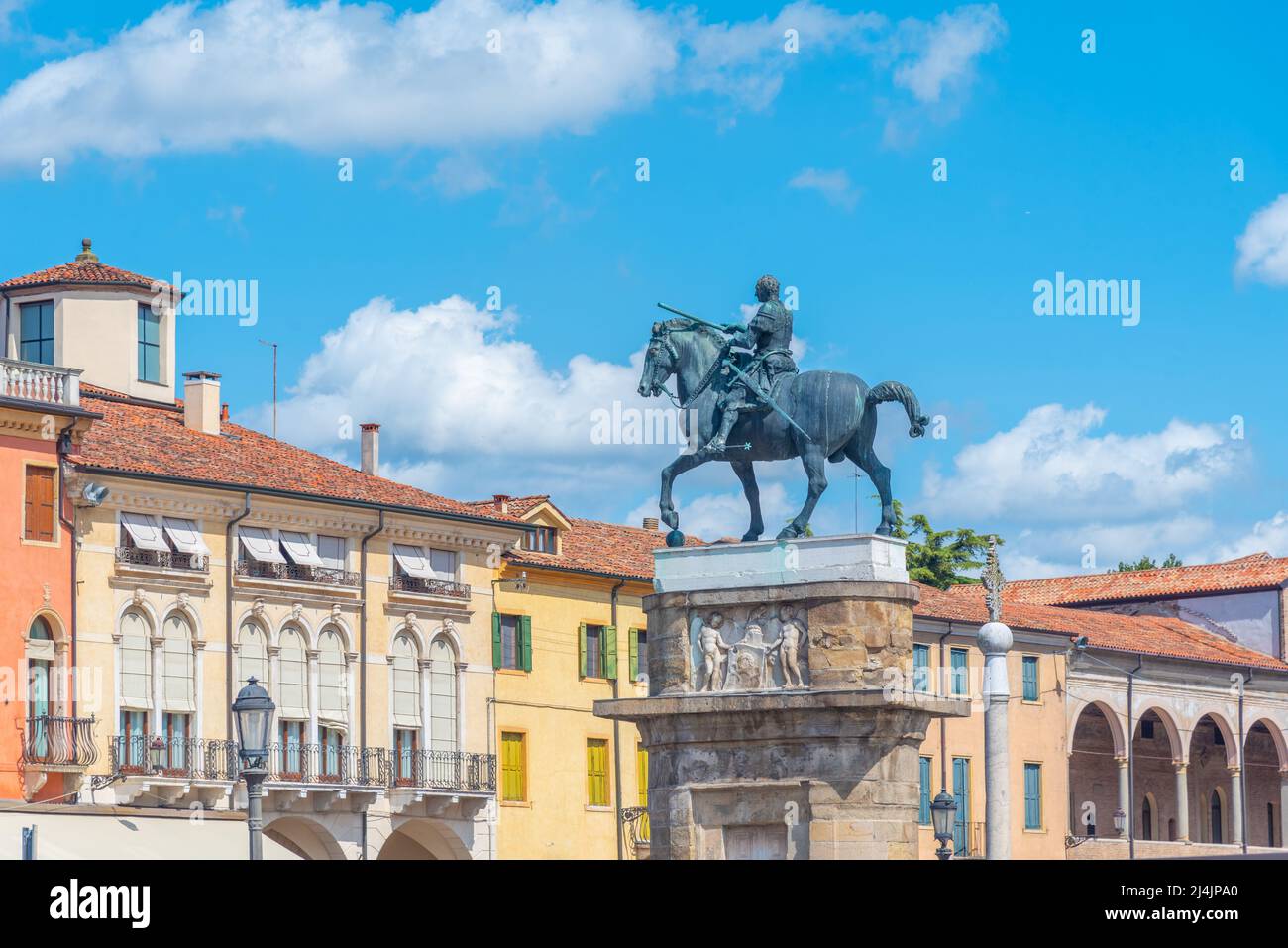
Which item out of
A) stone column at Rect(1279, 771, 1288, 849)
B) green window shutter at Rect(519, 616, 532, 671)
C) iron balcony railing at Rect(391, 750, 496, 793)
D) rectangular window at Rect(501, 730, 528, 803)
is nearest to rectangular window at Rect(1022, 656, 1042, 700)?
stone column at Rect(1279, 771, 1288, 849)

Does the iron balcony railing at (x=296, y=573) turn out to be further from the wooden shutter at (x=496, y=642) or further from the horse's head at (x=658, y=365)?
the horse's head at (x=658, y=365)

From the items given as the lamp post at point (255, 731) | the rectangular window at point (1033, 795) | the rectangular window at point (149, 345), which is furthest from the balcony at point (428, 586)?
the lamp post at point (255, 731)

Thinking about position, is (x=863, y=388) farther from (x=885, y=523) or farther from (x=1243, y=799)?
(x=1243, y=799)

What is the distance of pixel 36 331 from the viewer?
6950 cm

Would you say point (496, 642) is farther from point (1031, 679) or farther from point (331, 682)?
point (1031, 679)

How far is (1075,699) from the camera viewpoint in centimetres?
8800

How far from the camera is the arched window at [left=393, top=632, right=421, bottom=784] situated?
66.9 meters

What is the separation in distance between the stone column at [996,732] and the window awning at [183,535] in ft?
56.9

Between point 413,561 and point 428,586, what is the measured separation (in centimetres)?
73

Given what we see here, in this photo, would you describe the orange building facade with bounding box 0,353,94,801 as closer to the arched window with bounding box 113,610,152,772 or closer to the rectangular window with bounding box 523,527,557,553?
the arched window with bounding box 113,610,152,772

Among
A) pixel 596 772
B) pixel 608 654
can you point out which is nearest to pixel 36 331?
pixel 608 654
